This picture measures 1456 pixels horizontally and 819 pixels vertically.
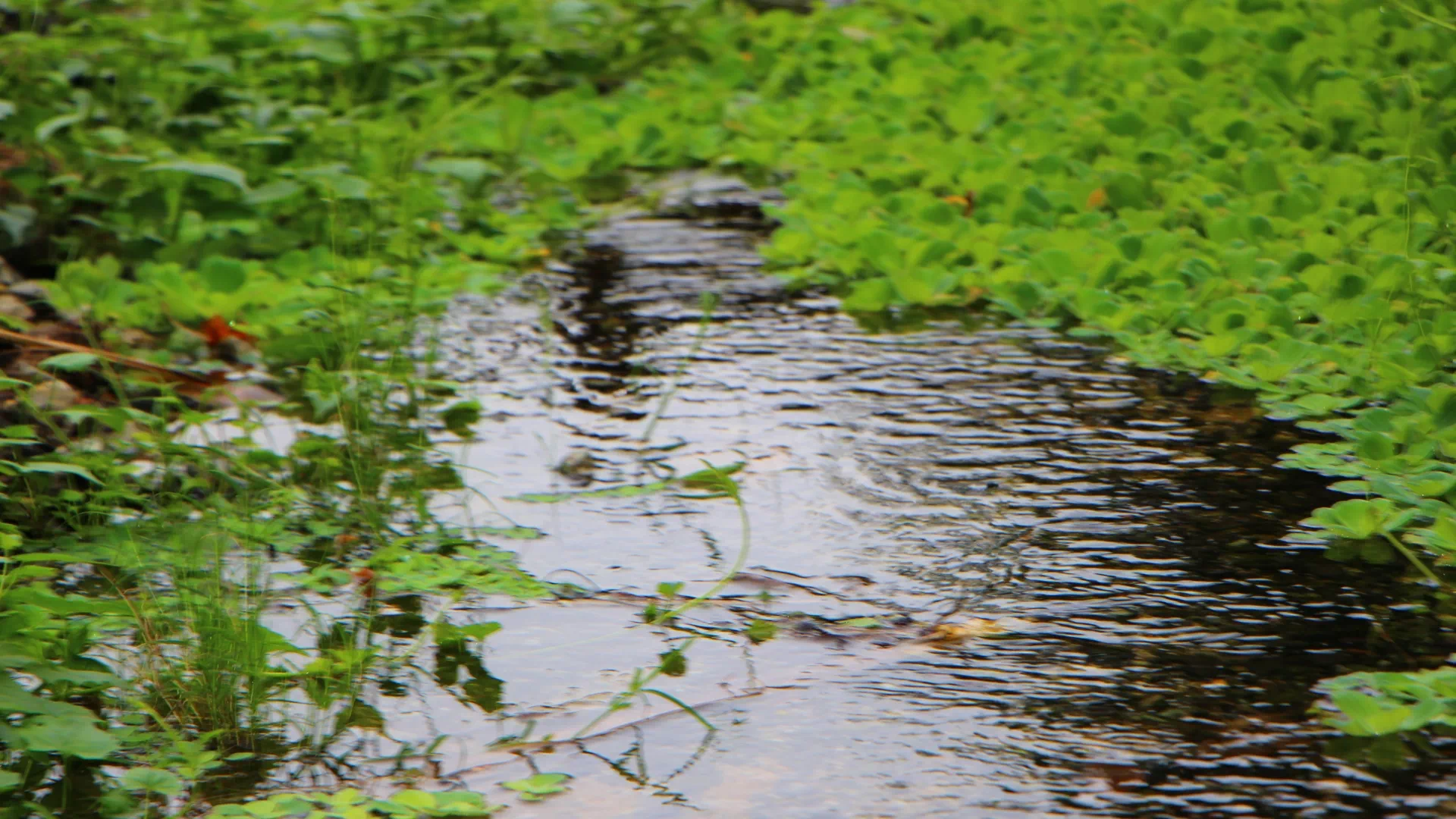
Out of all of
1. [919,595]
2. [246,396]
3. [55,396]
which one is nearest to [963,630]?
[919,595]

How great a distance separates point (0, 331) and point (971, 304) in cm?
237

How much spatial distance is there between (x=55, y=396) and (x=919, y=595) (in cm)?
201

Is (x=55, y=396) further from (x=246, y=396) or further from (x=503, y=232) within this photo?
(x=503, y=232)

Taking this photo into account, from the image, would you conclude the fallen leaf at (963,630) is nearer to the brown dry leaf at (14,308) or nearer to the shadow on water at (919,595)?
the shadow on water at (919,595)

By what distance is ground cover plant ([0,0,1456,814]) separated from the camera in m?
2.30

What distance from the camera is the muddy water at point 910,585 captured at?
194cm

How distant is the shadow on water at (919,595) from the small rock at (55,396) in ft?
3.00

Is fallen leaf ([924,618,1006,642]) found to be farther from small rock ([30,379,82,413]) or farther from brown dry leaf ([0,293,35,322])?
brown dry leaf ([0,293,35,322])

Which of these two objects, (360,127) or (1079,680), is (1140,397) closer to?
(1079,680)

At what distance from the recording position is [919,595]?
246cm

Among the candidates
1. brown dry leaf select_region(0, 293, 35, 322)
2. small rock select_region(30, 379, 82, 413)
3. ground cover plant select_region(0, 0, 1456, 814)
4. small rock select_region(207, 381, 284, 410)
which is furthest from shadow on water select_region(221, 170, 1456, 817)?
brown dry leaf select_region(0, 293, 35, 322)

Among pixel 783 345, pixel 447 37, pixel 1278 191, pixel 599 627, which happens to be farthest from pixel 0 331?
pixel 447 37

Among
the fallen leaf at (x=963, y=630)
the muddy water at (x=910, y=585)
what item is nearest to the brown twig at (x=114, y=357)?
the muddy water at (x=910, y=585)

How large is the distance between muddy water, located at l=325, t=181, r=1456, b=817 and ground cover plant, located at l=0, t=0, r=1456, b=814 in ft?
0.42
